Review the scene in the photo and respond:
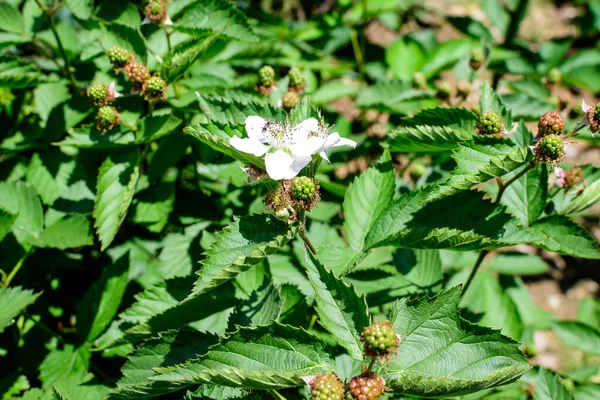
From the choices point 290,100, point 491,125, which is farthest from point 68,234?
point 491,125

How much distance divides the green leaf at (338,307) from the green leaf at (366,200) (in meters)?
0.41

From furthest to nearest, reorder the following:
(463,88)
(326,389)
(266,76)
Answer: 1. (463,88)
2. (266,76)
3. (326,389)

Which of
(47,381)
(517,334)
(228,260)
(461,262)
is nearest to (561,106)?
(461,262)

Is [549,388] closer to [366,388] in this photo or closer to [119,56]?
[366,388]

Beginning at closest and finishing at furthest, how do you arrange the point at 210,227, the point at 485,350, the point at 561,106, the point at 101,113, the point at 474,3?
the point at 485,350, the point at 101,113, the point at 210,227, the point at 561,106, the point at 474,3

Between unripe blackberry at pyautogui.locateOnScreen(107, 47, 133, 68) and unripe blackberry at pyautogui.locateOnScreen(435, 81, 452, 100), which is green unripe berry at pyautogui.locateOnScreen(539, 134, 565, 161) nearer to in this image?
unripe blackberry at pyautogui.locateOnScreen(435, 81, 452, 100)

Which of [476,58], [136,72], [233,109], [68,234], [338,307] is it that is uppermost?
[476,58]

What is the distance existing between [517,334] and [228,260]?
78.6 inches

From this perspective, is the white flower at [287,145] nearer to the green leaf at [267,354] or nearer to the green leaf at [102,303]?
the green leaf at [267,354]

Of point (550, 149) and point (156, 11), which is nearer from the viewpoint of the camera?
point (550, 149)

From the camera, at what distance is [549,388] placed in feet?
7.82

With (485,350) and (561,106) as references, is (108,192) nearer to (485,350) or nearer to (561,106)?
(485,350)

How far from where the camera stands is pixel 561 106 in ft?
10.6

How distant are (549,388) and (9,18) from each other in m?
3.54
